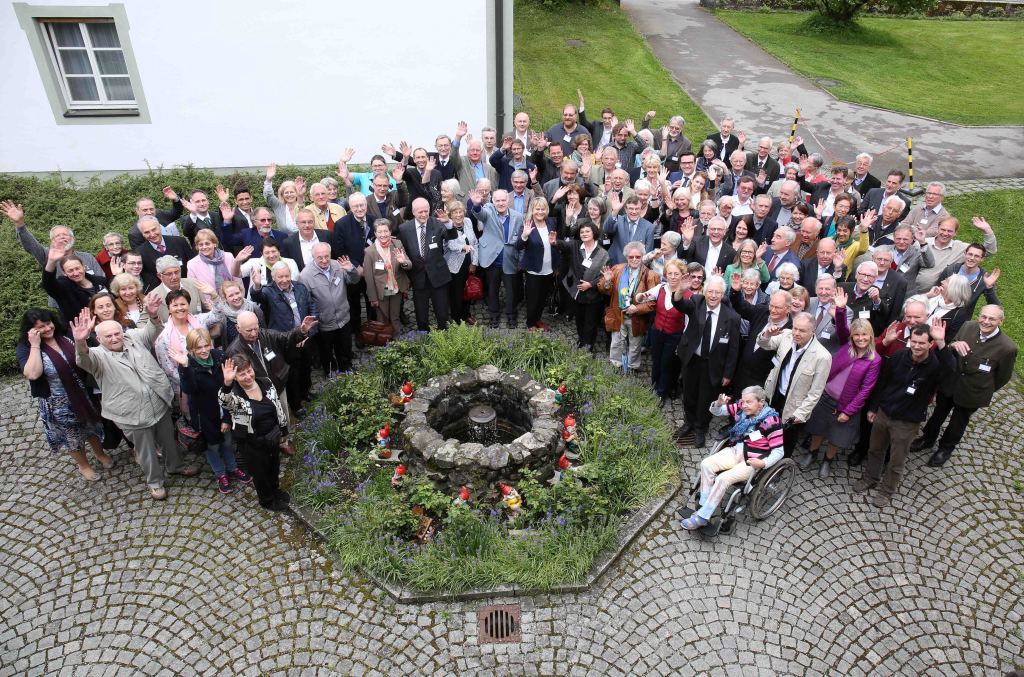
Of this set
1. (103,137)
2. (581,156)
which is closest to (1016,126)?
(581,156)

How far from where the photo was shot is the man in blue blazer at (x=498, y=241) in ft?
30.7

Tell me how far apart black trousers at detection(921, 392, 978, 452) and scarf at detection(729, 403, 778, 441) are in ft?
8.06

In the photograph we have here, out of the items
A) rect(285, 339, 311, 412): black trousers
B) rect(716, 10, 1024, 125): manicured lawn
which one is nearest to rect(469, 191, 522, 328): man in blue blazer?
rect(285, 339, 311, 412): black trousers

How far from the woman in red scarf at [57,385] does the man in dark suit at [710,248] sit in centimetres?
688

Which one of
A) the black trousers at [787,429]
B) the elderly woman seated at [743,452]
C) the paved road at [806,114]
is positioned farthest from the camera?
the paved road at [806,114]

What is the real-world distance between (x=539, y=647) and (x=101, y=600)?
3.93 m

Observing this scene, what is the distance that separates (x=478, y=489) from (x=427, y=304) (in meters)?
3.22

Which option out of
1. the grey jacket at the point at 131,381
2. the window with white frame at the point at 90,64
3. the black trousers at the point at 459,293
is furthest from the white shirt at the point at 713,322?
the window with white frame at the point at 90,64

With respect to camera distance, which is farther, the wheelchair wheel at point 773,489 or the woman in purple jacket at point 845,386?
the woman in purple jacket at point 845,386

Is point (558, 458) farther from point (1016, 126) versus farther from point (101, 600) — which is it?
point (1016, 126)

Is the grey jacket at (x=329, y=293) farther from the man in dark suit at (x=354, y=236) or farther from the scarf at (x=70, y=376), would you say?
the scarf at (x=70, y=376)

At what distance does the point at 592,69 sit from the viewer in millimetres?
21016

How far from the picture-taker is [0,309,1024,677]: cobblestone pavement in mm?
5820

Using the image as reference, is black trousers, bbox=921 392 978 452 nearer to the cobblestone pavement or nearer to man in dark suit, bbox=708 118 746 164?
the cobblestone pavement
